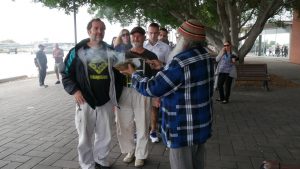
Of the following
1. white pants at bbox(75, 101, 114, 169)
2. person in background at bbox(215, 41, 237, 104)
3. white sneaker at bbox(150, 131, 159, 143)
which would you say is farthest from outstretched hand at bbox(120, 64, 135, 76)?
person in background at bbox(215, 41, 237, 104)

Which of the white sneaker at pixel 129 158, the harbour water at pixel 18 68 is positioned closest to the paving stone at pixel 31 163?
the white sneaker at pixel 129 158

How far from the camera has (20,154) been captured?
16.5ft

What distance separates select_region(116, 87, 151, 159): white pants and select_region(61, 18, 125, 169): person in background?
0.29 metres

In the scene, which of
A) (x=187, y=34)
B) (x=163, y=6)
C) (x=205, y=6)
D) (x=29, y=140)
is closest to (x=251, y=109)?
(x=29, y=140)

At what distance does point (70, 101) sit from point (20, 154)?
494 centimetres

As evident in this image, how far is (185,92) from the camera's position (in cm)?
291

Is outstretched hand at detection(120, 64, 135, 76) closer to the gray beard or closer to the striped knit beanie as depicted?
the gray beard

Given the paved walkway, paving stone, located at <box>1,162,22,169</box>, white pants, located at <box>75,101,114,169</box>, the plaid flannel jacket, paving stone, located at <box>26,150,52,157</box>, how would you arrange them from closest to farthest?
the plaid flannel jacket → white pants, located at <box>75,101,114,169</box> → paving stone, located at <box>1,162,22,169</box> → the paved walkway → paving stone, located at <box>26,150,52,157</box>

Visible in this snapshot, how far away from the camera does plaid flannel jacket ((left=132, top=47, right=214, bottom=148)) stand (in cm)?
284

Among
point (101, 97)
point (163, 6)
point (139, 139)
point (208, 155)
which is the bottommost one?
point (208, 155)

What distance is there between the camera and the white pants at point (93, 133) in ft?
13.6

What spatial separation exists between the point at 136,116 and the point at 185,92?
5.99 ft

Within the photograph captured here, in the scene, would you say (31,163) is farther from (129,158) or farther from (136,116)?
(136,116)

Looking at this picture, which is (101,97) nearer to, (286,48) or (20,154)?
(20,154)
